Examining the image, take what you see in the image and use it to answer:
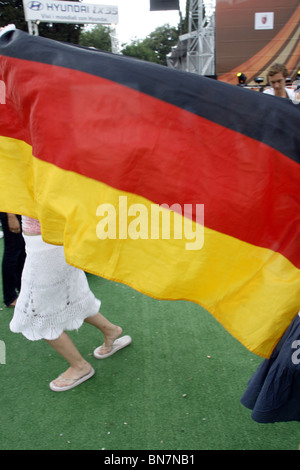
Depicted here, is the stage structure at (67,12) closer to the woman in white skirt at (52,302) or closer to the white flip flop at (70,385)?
the woman in white skirt at (52,302)

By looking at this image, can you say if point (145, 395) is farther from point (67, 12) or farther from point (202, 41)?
point (202, 41)

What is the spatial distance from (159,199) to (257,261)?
1.49ft

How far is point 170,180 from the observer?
1.54 metres

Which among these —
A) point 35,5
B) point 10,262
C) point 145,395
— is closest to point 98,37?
point 35,5

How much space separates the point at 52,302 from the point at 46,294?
7cm

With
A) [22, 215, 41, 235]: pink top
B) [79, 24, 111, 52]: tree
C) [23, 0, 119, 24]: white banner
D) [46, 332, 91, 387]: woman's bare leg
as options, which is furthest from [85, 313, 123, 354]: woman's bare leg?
[79, 24, 111, 52]: tree

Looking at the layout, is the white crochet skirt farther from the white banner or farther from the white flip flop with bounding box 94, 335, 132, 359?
the white banner

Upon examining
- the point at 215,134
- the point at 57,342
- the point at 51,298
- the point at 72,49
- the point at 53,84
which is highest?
the point at 72,49

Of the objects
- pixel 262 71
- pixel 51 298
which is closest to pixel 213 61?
pixel 262 71

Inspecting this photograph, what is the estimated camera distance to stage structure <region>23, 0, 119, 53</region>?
11.6m

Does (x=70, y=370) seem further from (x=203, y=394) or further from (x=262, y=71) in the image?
(x=262, y=71)

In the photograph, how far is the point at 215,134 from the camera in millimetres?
1498

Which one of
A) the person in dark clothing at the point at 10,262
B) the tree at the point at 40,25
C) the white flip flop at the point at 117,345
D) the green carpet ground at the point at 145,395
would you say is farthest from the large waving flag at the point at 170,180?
the tree at the point at 40,25

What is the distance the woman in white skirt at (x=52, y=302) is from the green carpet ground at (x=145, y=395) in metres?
0.15
